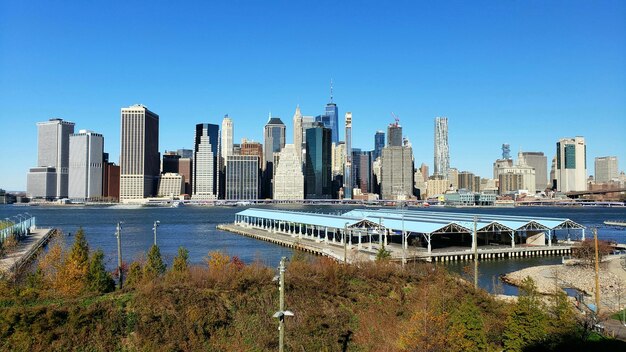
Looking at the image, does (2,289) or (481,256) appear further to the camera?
(481,256)

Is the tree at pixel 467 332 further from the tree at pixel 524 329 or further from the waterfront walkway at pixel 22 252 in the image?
the waterfront walkway at pixel 22 252

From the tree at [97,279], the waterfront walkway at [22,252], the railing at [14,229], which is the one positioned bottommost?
the waterfront walkway at [22,252]

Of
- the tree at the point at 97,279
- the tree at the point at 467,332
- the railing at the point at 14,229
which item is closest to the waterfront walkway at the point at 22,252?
the railing at the point at 14,229

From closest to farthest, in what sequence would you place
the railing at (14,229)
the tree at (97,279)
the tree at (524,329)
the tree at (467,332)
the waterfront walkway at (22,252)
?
the tree at (467,332)
the tree at (524,329)
the tree at (97,279)
the waterfront walkway at (22,252)
the railing at (14,229)

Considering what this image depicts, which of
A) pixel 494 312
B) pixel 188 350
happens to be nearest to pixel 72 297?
pixel 188 350

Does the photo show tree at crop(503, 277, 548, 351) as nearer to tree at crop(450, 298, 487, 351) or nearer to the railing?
tree at crop(450, 298, 487, 351)

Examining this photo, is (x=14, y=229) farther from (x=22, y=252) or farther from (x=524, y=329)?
(x=524, y=329)

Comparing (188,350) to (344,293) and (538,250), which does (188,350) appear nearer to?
(344,293)
